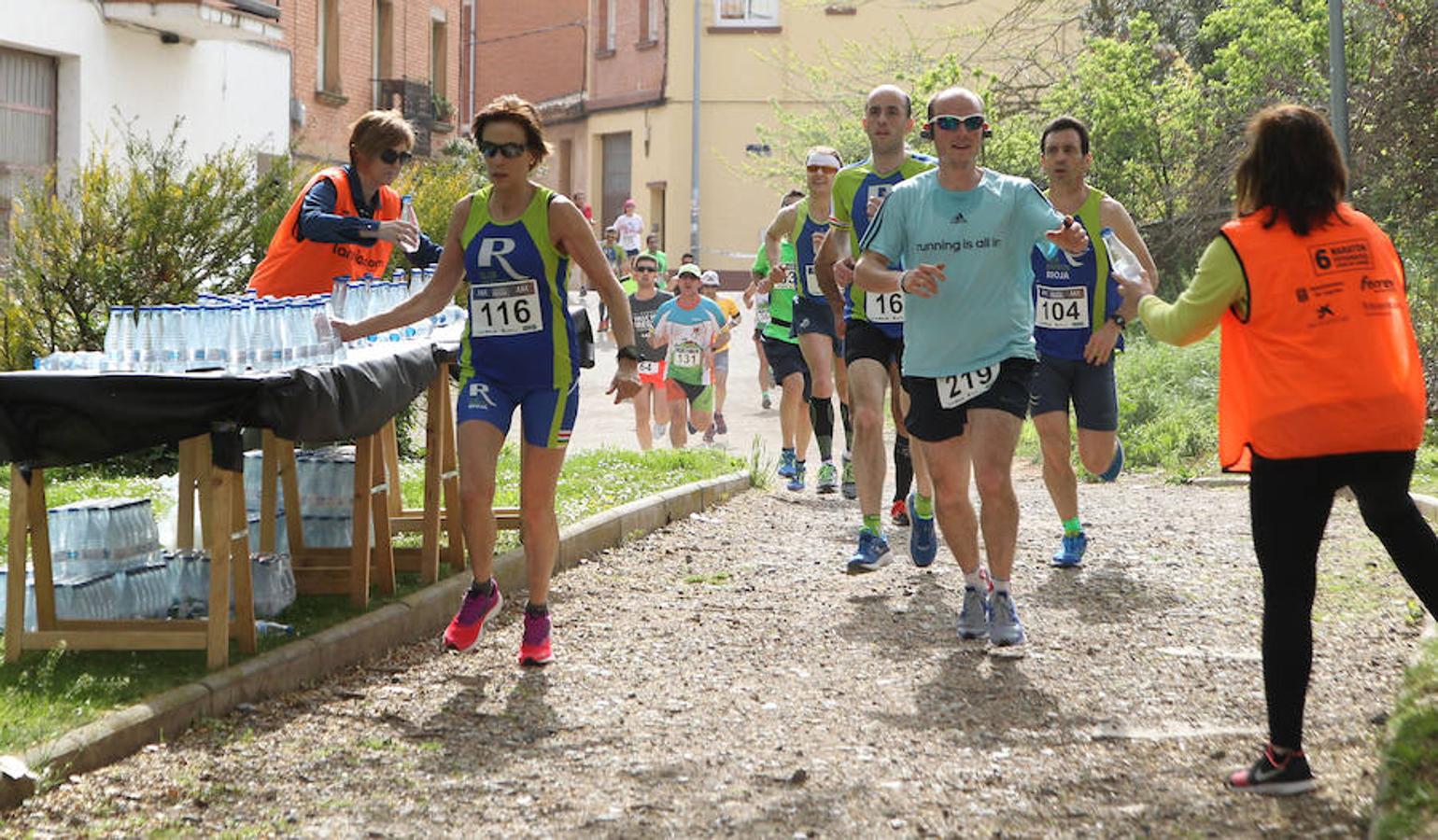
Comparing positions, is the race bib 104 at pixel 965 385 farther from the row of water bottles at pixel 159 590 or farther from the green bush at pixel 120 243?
the green bush at pixel 120 243

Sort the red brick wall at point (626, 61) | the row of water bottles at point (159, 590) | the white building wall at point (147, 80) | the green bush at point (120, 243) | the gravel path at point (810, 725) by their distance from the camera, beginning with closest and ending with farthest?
1. the gravel path at point (810, 725)
2. the row of water bottles at point (159, 590)
3. the green bush at point (120, 243)
4. the white building wall at point (147, 80)
5. the red brick wall at point (626, 61)

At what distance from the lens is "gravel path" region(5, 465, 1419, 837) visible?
17.9 ft

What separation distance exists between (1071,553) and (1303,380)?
181 inches

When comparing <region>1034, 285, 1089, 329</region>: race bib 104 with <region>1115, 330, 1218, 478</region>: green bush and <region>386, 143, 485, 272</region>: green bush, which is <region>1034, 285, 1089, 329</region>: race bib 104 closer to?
<region>1115, 330, 1218, 478</region>: green bush

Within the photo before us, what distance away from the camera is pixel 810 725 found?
21.5 feet

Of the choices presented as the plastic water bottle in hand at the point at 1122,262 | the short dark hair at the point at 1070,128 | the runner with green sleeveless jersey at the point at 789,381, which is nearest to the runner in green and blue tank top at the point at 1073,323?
the short dark hair at the point at 1070,128

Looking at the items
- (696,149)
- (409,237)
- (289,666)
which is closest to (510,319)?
(409,237)

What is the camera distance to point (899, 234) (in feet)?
25.1

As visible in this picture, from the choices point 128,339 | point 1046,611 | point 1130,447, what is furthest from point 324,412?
point 1130,447

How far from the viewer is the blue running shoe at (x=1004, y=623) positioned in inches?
301

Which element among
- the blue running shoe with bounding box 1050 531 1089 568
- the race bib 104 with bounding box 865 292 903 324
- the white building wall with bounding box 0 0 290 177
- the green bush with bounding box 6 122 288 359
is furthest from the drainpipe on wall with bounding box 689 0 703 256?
the race bib 104 with bounding box 865 292 903 324

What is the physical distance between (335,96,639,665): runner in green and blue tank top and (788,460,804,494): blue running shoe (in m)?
6.72

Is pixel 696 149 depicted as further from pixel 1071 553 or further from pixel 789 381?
pixel 1071 553

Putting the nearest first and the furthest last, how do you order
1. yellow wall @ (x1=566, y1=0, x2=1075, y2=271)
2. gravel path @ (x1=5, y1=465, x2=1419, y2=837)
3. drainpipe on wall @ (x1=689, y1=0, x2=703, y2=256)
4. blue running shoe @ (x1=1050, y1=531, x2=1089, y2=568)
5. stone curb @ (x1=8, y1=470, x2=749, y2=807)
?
1. gravel path @ (x1=5, y1=465, x2=1419, y2=837)
2. stone curb @ (x1=8, y1=470, x2=749, y2=807)
3. blue running shoe @ (x1=1050, y1=531, x2=1089, y2=568)
4. drainpipe on wall @ (x1=689, y1=0, x2=703, y2=256)
5. yellow wall @ (x1=566, y1=0, x2=1075, y2=271)
